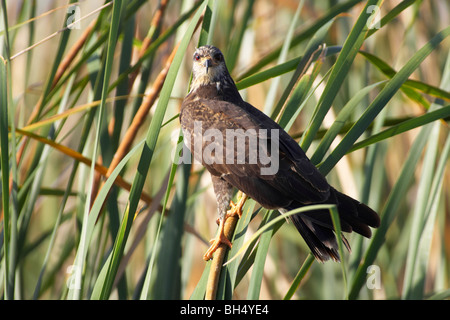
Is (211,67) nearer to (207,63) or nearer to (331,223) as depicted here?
(207,63)

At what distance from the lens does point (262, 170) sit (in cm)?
149

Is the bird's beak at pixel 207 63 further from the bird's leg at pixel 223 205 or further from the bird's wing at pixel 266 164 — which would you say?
the bird's leg at pixel 223 205

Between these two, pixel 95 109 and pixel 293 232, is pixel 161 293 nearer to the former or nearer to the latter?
pixel 95 109

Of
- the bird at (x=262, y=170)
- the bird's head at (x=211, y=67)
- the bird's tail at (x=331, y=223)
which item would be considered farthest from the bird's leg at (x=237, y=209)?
the bird's head at (x=211, y=67)

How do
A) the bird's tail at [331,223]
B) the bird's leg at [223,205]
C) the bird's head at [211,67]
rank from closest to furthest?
the bird's tail at [331,223] → the bird's leg at [223,205] → the bird's head at [211,67]

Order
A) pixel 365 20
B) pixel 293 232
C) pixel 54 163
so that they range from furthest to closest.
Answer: pixel 54 163 → pixel 293 232 → pixel 365 20

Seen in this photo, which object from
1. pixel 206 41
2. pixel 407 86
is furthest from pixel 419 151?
pixel 206 41

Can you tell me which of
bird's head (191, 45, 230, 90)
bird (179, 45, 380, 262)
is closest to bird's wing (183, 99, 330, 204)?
bird (179, 45, 380, 262)

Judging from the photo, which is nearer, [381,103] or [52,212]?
[381,103]

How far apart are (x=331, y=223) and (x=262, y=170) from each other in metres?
0.28

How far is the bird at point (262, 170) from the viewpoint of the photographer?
1.38 metres

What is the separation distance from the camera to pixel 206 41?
1433mm

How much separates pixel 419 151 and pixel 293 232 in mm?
1471

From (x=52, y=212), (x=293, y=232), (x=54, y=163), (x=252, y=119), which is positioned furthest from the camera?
(x=54, y=163)
